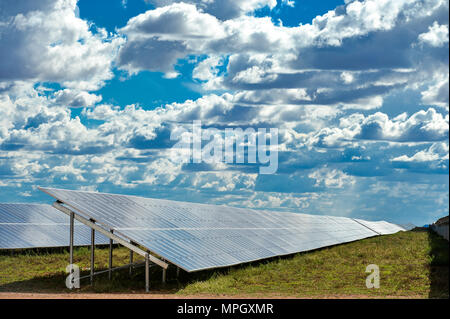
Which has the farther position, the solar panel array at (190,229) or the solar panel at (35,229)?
the solar panel at (35,229)

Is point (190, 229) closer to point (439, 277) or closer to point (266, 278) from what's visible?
point (266, 278)

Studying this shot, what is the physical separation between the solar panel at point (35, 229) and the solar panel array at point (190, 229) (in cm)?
814

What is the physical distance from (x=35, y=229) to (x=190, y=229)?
45.3 ft

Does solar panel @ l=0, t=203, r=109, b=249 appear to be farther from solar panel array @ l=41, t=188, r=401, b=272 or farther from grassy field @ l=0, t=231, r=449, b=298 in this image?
solar panel array @ l=41, t=188, r=401, b=272

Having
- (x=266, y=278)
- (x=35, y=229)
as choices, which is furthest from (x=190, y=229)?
(x=35, y=229)

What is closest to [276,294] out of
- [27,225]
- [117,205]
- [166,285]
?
[166,285]

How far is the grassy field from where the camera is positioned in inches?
893

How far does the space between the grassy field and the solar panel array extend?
2.81 feet

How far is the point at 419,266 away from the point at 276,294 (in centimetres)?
1319

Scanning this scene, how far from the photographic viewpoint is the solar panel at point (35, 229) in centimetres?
3534

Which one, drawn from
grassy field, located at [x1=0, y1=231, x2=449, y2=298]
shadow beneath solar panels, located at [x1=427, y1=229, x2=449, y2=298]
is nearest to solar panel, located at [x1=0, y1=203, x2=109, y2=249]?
grassy field, located at [x1=0, y1=231, x2=449, y2=298]

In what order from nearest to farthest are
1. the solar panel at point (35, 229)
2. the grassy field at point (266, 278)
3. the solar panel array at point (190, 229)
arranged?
the grassy field at point (266, 278)
the solar panel array at point (190, 229)
the solar panel at point (35, 229)

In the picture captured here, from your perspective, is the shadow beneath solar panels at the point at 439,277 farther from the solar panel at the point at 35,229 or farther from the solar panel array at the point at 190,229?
the solar panel at the point at 35,229

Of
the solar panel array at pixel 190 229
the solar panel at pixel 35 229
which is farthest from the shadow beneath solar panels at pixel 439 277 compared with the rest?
the solar panel at pixel 35 229
